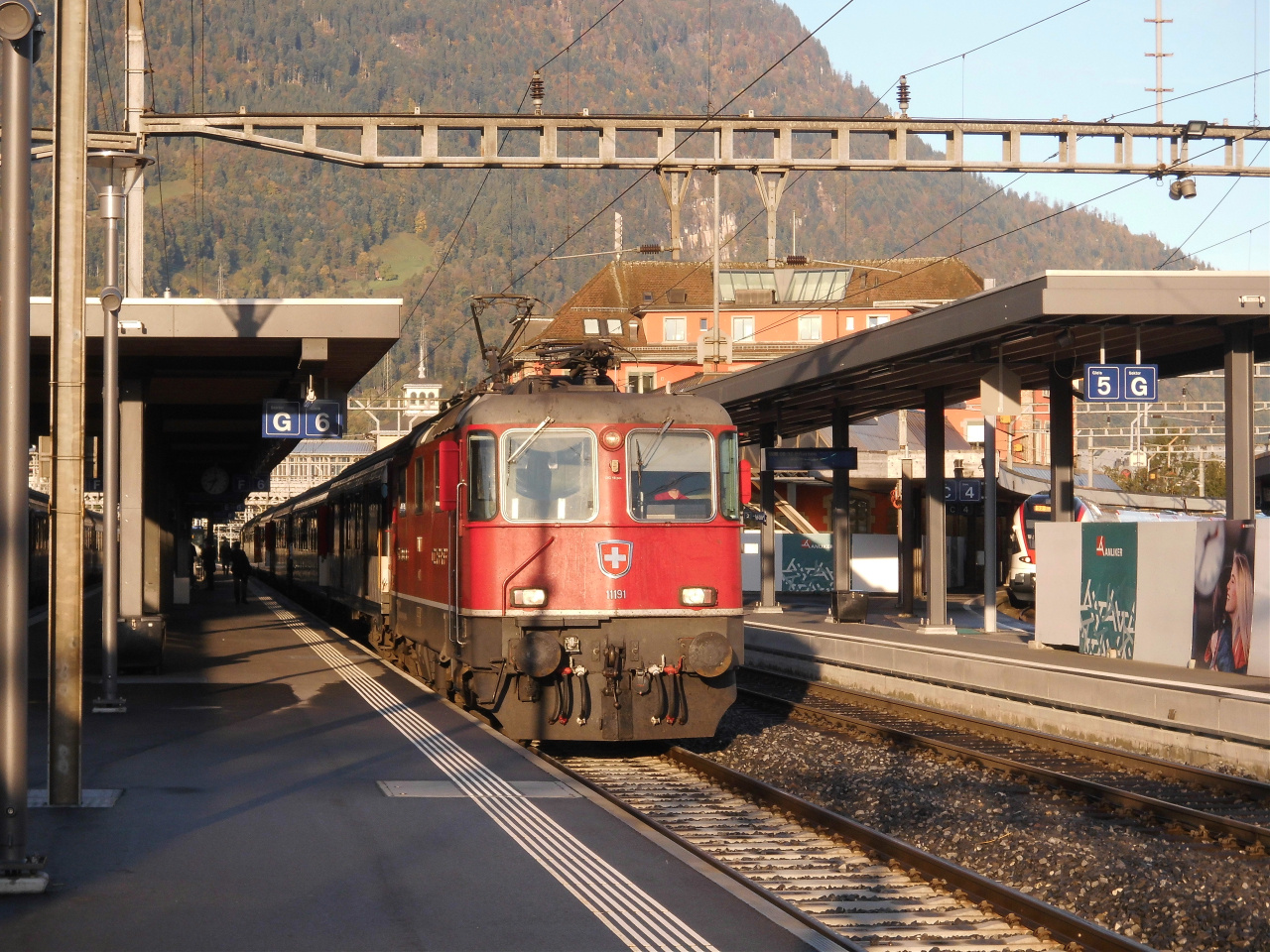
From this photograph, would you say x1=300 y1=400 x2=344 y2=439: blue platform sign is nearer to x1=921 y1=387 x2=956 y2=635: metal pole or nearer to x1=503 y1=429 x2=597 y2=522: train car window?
x1=503 y1=429 x2=597 y2=522: train car window

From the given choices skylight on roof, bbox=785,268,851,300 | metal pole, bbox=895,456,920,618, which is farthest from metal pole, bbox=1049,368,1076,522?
skylight on roof, bbox=785,268,851,300

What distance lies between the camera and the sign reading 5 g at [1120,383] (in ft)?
60.7

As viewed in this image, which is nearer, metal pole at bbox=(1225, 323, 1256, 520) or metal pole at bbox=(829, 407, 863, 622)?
metal pole at bbox=(1225, 323, 1256, 520)

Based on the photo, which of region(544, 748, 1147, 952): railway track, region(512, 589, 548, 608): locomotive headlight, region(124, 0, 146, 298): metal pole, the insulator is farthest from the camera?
the insulator

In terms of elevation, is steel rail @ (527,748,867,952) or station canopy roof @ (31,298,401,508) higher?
station canopy roof @ (31,298,401,508)

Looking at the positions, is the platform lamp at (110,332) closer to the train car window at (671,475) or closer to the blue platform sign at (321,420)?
the blue platform sign at (321,420)

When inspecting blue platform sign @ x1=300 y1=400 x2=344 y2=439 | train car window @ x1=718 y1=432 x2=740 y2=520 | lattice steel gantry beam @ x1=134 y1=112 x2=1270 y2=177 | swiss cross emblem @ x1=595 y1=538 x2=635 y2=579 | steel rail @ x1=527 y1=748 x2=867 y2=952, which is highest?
lattice steel gantry beam @ x1=134 y1=112 x2=1270 y2=177

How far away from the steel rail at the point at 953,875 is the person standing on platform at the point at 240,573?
95.3 ft

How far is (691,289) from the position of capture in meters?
89.1

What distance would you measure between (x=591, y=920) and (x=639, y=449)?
663cm

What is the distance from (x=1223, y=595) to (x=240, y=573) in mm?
28429

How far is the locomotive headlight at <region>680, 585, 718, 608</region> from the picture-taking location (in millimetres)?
12758

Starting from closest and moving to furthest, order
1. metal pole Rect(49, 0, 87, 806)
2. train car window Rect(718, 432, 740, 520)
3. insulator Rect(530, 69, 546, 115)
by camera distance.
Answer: metal pole Rect(49, 0, 87, 806) → train car window Rect(718, 432, 740, 520) → insulator Rect(530, 69, 546, 115)

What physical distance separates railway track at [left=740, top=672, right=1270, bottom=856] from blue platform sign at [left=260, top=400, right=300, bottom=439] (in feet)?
22.2
